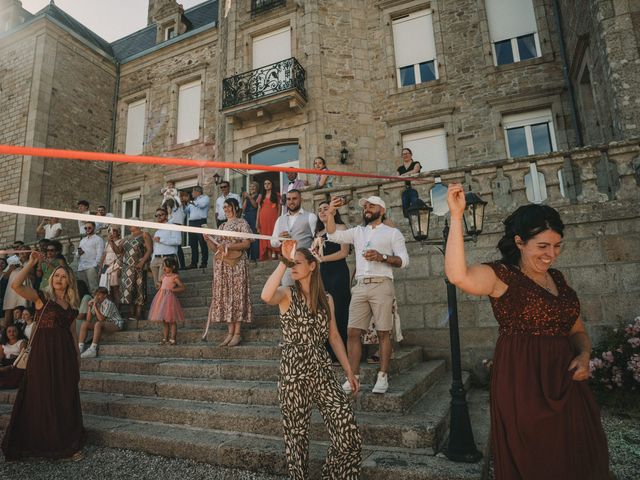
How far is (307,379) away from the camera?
98.8 inches

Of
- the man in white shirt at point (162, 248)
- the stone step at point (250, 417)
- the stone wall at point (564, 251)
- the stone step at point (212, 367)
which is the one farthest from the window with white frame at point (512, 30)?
the stone step at point (250, 417)

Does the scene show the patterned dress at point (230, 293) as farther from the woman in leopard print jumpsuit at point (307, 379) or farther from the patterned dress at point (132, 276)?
the woman in leopard print jumpsuit at point (307, 379)

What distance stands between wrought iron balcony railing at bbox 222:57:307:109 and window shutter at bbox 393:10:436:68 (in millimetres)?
2868

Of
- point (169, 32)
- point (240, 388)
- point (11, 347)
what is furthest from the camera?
point (169, 32)

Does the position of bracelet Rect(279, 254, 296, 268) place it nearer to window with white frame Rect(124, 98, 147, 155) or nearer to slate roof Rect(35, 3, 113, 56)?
window with white frame Rect(124, 98, 147, 155)

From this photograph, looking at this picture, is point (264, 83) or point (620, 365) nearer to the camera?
point (620, 365)

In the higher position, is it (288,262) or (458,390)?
(288,262)

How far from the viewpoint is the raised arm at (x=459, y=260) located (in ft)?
5.61

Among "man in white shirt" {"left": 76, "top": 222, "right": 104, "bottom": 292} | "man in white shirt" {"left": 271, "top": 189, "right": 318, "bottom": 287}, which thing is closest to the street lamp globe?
"man in white shirt" {"left": 271, "top": 189, "right": 318, "bottom": 287}

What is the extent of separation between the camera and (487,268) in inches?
73.1

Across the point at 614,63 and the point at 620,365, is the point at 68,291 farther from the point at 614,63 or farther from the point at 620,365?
the point at 614,63

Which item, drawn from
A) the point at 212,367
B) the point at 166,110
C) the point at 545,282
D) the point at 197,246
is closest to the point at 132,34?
the point at 166,110

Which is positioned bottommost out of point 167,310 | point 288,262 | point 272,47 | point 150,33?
point 167,310

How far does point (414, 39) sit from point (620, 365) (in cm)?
970
